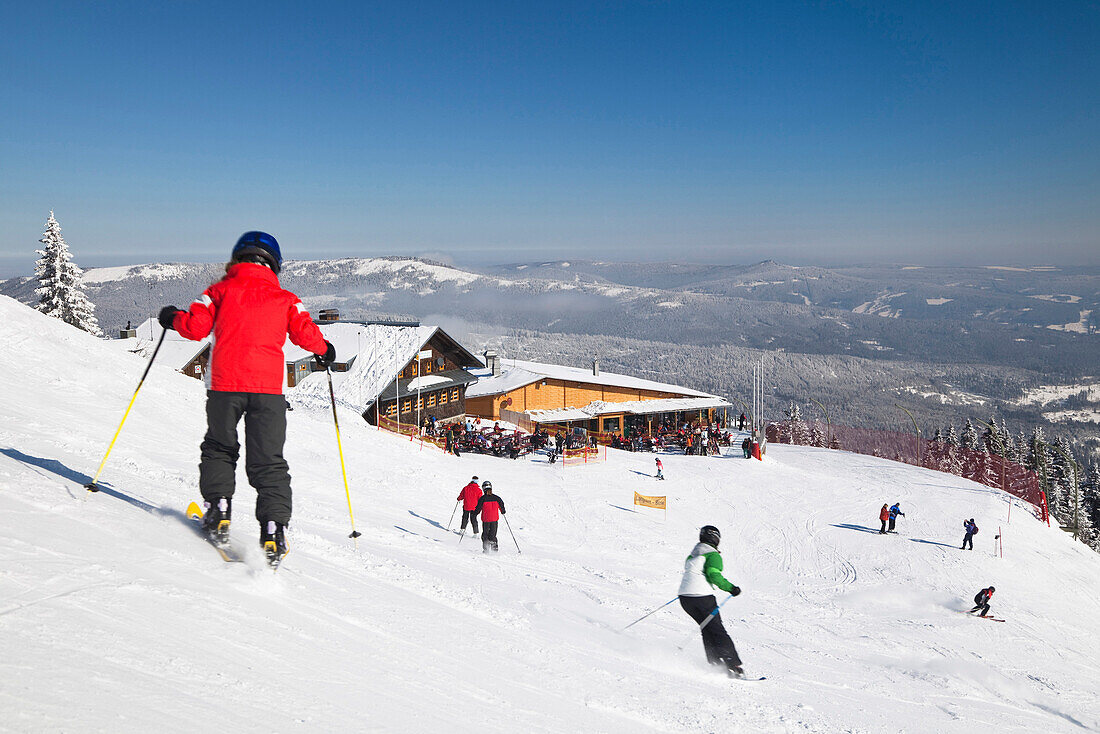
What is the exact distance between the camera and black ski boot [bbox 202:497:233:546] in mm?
4059

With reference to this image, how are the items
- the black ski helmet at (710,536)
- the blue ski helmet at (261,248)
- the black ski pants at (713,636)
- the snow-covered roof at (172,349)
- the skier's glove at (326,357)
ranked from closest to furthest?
the blue ski helmet at (261,248), the skier's glove at (326,357), the black ski pants at (713,636), the black ski helmet at (710,536), the snow-covered roof at (172,349)

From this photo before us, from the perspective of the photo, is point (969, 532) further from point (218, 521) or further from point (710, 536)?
point (218, 521)

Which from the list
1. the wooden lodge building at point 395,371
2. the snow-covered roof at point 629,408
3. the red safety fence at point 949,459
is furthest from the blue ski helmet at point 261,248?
the snow-covered roof at point 629,408

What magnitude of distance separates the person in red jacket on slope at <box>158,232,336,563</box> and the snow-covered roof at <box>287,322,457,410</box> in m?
26.3

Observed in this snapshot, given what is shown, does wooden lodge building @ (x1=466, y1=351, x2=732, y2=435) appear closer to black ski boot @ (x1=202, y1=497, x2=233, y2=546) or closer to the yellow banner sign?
the yellow banner sign

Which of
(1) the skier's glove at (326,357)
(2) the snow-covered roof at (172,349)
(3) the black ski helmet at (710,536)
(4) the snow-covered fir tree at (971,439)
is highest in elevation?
(1) the skier's glove at (326,357)

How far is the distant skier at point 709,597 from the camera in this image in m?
4.82

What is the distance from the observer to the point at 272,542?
4016 mm

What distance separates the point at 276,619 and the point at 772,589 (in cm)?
1153

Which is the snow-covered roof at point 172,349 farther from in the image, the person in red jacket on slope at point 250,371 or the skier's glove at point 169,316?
the person in red jacket on slope at point 250,371

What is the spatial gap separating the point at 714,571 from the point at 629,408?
39250 mm

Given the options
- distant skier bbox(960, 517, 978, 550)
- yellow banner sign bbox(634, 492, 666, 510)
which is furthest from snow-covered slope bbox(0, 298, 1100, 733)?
yellow banner sign bbox(634, 492, 666, 510)

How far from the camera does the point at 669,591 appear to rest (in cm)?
916

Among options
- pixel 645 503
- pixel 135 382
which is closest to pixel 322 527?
pixel 135 382
